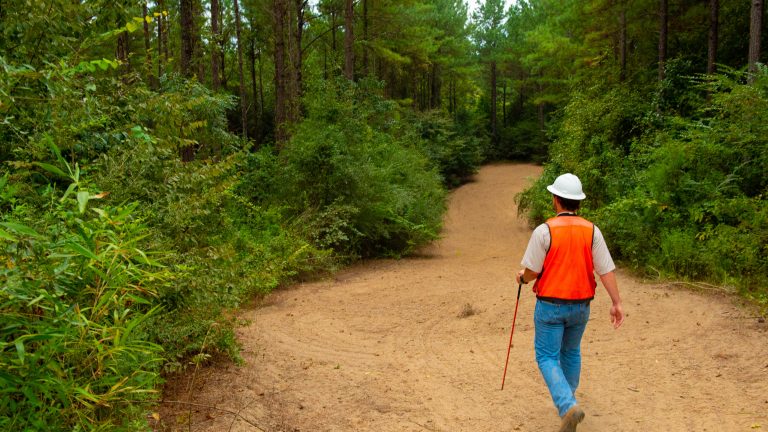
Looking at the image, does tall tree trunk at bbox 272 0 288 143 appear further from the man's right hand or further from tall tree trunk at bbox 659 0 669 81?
the man's right hand

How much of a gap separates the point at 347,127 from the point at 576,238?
39.4 ft

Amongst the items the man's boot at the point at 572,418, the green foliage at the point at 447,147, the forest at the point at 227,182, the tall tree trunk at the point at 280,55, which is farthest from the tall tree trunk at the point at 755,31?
the green foliage at the point at 447,147

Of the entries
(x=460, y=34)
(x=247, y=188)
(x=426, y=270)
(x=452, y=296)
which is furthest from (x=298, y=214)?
(x=460, y=34)

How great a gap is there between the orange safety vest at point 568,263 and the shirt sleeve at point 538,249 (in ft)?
0.10

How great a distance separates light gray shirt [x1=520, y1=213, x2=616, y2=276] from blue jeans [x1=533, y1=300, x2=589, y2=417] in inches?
11.8

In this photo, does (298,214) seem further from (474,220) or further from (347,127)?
(474,220)

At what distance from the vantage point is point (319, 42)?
35.6 m

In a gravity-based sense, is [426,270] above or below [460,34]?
below

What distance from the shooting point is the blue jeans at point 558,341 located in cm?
422

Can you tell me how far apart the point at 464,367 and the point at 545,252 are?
2328 millimetres

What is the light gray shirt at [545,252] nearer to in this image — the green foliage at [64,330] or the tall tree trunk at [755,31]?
the green foliage at [64,330]

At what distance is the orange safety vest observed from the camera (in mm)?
4250

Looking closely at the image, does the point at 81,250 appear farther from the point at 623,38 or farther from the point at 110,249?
the point at 623,38

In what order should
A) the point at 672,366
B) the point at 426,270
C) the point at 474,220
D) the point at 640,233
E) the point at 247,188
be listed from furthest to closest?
the point at 474,220
the point at 247,188
the point at 426,270
the point at 640,233
the point at 672,366
